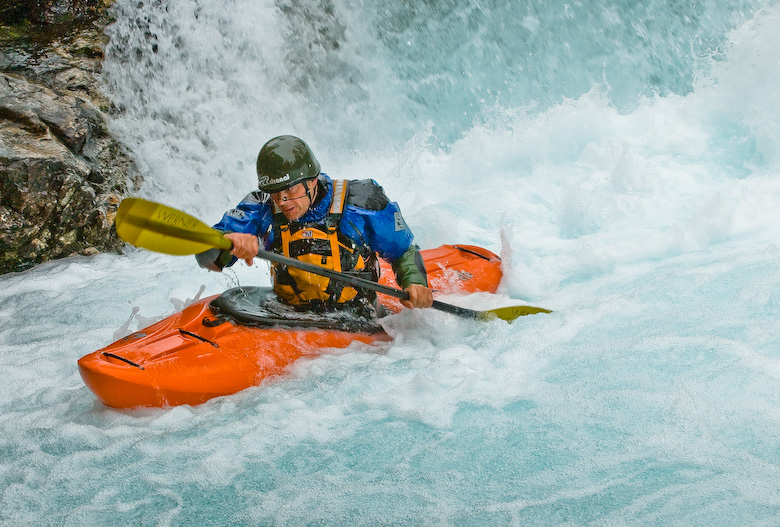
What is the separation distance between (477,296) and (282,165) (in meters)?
1.77

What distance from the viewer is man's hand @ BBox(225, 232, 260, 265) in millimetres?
3046

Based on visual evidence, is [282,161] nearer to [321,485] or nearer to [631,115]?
[321,485]

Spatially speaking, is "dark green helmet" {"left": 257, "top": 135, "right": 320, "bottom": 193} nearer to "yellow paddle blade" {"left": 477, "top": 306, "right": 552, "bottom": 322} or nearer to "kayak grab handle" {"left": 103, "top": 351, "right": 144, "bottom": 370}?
"kayak grab handle" {"left": 103, "top": 351, "right": 144, "bottom": 370}

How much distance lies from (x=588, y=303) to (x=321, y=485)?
2437 millimetres

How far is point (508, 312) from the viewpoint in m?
4.06

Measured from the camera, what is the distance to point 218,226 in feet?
11.1

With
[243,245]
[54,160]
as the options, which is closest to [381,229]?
[243,245]

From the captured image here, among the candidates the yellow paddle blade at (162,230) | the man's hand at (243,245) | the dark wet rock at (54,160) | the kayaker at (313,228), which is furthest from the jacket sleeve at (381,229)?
the dark wet rock at (54,160)

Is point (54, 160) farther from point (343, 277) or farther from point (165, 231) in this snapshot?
point (343, 277)

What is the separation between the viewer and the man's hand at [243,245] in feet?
10.00

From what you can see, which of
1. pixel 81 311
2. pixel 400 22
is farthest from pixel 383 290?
pixel 400 22

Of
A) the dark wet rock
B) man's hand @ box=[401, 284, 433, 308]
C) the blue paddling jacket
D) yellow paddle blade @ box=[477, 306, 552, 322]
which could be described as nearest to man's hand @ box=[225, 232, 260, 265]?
the blue paddling jacket

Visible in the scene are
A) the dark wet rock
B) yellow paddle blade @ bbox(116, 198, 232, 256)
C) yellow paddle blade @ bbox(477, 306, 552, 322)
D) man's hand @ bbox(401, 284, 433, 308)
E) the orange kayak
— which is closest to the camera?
yellow paddle blade @ bbox(116, 198, 232, 256)

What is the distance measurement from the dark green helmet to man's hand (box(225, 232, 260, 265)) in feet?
0.84
